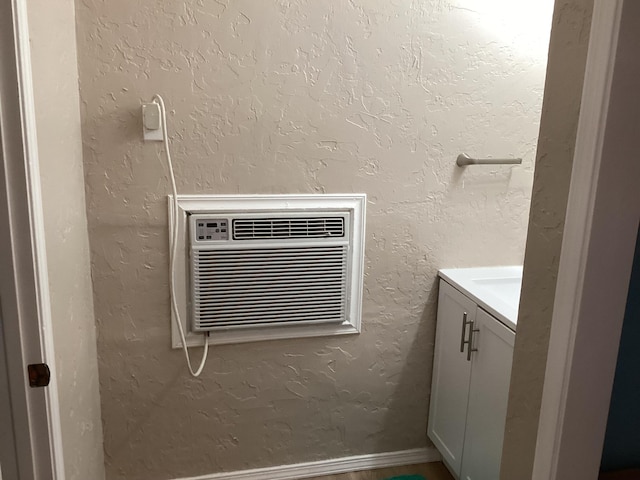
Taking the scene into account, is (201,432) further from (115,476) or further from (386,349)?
(386,349)

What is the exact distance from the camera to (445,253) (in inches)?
87.4

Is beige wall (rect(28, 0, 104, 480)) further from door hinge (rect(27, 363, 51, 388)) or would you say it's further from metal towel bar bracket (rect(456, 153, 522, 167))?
metal towel bar bracket (rect(456, 153, 522, 167))

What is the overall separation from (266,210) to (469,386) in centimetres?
96

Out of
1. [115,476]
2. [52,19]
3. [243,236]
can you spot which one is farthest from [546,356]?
[115,476]

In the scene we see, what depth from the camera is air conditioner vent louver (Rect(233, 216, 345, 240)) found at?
1.96 metres

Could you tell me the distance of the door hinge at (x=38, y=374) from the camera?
1.15 meters

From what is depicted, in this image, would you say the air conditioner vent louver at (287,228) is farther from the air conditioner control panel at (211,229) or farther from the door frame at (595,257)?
the door frame at (595,257)

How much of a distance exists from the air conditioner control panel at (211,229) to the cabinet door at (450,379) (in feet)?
2.87

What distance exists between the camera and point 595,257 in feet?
2.83

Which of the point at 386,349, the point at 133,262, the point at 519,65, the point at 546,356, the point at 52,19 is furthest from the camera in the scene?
the point at 386,349

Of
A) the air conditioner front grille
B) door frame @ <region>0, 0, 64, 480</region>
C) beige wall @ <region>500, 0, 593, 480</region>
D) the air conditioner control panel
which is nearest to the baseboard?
the air conditioner front grille

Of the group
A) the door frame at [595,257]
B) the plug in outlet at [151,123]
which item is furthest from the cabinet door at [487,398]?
the plug in outlet at [151,123]

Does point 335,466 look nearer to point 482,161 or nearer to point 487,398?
point 487,398

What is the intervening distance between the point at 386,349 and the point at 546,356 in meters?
1.31
